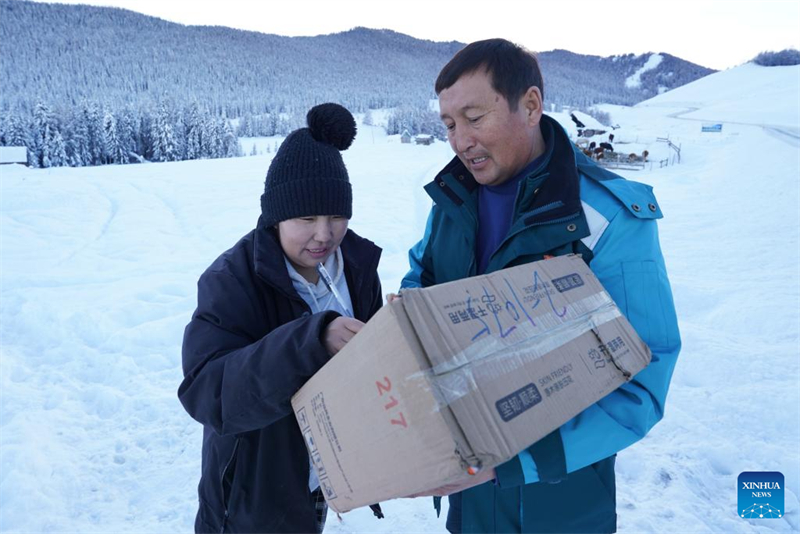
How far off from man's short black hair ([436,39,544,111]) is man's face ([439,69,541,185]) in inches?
0.8

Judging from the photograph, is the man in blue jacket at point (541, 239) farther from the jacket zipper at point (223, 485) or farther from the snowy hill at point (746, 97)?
the snowy hill at point (746, 97)

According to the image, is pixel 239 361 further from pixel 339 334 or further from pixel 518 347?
pixel 518 347

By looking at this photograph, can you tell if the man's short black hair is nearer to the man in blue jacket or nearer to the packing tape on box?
the man in blue jacket

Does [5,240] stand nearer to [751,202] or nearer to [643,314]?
[643,314]

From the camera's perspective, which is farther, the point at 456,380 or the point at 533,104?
the point at 533,104

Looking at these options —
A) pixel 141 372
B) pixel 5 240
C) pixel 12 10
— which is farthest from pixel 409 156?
pixel 12 10

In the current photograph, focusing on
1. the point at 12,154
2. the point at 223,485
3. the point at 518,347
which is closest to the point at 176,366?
the point at 223,485

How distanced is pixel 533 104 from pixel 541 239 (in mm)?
562

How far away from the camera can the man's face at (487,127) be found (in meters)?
1.67

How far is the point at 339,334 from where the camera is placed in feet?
4.03

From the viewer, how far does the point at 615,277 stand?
4.83 feet

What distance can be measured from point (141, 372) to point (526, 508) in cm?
410

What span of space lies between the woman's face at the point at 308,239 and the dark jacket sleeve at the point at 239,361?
269 millimetres

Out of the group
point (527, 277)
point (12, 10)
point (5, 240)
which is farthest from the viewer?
point (12, 10)
